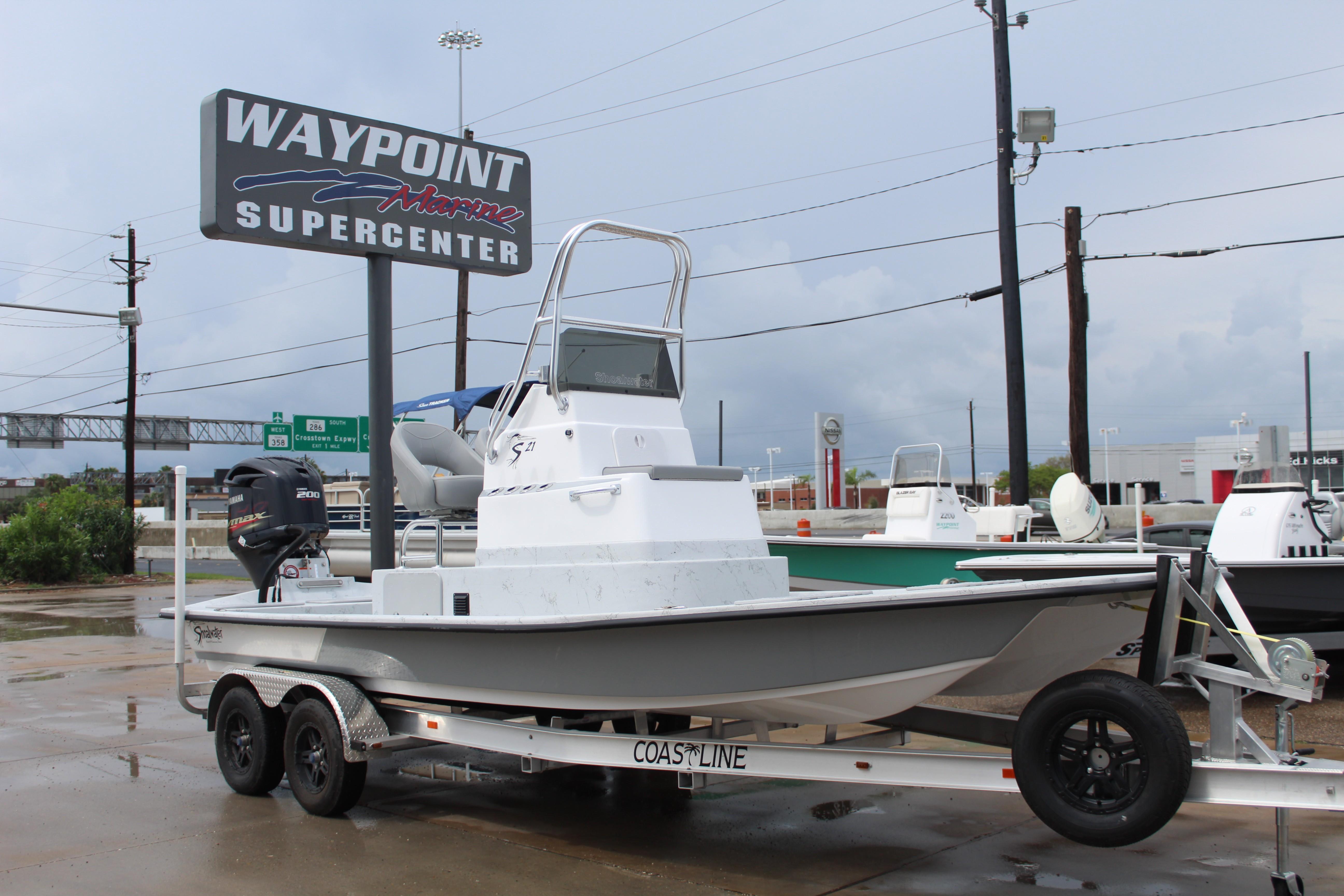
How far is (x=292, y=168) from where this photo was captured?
7289 millimetres

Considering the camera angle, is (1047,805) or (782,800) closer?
(1047,805)

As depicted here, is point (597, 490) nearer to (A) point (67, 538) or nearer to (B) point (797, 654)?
(B) point (797, 654)

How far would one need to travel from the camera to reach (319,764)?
5.55 m

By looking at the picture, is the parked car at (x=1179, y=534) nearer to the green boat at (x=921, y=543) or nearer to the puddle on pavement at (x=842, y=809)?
the green boat at (x=921, y=543)

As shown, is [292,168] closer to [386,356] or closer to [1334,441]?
[386,356]

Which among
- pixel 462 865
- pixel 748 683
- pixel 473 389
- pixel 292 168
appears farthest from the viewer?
pixel 473 389

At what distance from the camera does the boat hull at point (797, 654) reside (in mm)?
3863

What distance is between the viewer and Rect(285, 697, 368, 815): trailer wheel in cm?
532

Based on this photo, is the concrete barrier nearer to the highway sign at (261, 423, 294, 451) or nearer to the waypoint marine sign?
the waypoint marine sign

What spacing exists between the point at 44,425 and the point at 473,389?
72.7 meters

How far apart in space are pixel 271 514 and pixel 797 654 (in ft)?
13.2

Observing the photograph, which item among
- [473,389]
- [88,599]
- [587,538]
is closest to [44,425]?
[88,599]

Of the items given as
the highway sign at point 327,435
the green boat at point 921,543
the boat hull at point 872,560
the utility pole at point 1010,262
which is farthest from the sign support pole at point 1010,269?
the highway sign at point 327,435

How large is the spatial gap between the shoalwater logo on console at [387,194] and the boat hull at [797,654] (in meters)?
3.76
